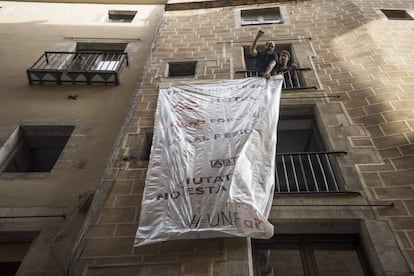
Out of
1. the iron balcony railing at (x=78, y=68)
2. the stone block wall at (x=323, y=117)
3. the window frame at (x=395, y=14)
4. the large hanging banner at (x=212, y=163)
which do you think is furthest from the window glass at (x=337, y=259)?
the window frame at (x=395, y=14)

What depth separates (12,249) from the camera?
4.16m

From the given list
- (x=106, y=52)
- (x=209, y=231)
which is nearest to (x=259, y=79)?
(x=209, y=231)

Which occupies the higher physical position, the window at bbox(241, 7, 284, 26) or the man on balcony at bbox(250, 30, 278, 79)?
the window at bbox(241, 7, 284, 26)

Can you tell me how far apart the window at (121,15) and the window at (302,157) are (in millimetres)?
6012

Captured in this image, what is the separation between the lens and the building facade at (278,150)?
3564 mm

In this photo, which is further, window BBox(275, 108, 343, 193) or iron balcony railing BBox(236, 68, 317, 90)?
iron balcony railing BBox(236, 68, 317, 90)

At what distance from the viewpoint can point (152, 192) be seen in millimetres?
3803

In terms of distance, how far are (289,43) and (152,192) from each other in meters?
4.95

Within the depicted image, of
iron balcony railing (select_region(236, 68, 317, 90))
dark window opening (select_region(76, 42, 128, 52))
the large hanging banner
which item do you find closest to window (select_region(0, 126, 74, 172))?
the large hanging banner

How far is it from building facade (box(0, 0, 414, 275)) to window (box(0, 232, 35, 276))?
1.5 inches

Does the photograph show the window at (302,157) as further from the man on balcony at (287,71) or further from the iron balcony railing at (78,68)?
the iron balcony railing at (78,68)

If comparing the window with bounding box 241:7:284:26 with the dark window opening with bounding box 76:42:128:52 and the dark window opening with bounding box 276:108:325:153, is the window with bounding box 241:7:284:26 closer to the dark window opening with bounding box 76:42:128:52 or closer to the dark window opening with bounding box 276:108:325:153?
the dark window opening with bounding box 76:42:128:52

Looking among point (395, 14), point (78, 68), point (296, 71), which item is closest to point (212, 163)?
point (296, 71)

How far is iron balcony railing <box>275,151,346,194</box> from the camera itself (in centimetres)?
434
